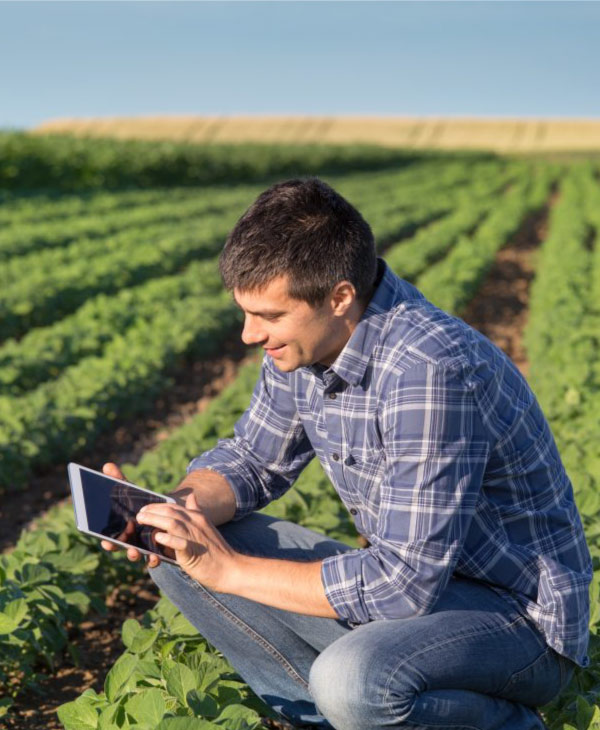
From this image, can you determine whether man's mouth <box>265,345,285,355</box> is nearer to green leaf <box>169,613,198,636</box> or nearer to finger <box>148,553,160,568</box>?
finger <box>148,553,160,568</box>

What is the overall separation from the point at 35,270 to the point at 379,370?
8.75 metres

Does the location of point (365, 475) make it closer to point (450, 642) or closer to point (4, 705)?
point (450, 642)

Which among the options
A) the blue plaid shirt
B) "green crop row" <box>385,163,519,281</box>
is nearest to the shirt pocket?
the blue plaid shirt

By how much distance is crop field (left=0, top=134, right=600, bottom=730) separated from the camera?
107 inches

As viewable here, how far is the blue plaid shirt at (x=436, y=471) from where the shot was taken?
214 centimetres

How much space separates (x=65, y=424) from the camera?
6105 millimetres

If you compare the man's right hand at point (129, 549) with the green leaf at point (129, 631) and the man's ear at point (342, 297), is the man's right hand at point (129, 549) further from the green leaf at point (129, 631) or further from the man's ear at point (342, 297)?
the man's ear at point (342, 297)

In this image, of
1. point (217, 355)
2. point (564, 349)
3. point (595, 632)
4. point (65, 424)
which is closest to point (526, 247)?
point (217, 355)

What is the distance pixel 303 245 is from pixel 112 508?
2.76 feet

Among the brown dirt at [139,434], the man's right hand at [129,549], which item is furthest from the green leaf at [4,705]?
the brown dirt at [139,434]

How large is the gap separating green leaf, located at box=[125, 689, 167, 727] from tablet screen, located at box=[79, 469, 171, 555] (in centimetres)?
38

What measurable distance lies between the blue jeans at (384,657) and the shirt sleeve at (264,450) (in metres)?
0.13

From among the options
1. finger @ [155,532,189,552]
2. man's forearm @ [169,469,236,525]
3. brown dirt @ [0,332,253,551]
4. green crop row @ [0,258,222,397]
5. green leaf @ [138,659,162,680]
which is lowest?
brown dirt @ [0,332,253,551]

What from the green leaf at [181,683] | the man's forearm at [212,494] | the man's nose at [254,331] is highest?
the man's nose at [254,331]
